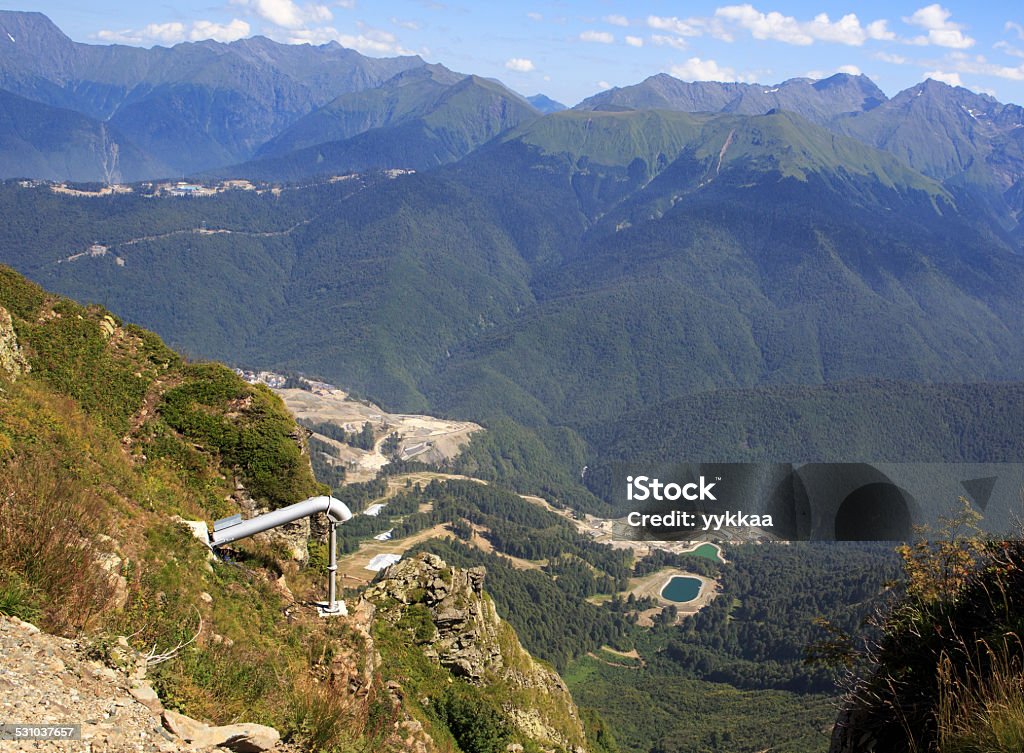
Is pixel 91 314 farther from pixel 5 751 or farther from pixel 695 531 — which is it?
pixel 695 531

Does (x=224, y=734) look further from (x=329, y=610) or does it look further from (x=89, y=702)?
(x=329, y=610)

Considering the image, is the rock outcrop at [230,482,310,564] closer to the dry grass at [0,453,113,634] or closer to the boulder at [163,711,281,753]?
the dry grass at [0,453,113,634]

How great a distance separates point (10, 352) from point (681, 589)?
13872 centimetres

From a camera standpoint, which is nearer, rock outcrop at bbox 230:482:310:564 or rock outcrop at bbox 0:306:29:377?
rock outcrop at bbox 0:306:29:377

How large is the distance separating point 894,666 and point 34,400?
18.1 meters

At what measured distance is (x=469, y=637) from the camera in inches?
1139

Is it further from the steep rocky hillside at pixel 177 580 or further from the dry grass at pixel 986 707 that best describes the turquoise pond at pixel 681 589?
the dry grass at pixel 986 707

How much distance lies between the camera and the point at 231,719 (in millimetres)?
10555

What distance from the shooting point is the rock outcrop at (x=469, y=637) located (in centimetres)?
2803

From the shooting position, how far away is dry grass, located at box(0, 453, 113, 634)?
389 inches

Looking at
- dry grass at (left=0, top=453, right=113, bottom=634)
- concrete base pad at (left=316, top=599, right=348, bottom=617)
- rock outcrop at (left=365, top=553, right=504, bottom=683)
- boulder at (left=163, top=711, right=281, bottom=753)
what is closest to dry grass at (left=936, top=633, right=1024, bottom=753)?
boulder at (left=163, top=711, right=281, bottom=753)

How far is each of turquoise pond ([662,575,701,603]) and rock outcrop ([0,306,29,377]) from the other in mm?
131883

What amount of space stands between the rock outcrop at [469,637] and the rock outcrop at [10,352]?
13.1 m

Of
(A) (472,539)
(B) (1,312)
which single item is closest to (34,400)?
(B) (1,312)
